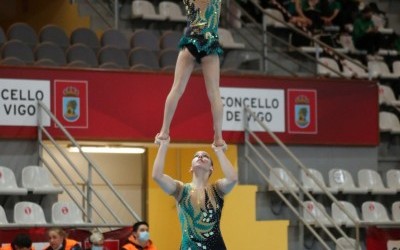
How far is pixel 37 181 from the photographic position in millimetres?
13695

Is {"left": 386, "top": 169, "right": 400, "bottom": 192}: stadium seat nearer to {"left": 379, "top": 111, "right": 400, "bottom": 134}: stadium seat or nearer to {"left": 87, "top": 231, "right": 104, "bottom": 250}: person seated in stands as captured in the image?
{"left": 379, "top": 111, "right": 400, "bottom": 134}: stadium seat

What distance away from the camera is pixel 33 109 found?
14102 millimetres

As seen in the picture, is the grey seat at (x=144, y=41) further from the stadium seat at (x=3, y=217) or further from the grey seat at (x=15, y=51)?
the stadium seat at (x=3, y=217)

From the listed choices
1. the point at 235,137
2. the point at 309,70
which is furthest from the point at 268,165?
the point at 309,70

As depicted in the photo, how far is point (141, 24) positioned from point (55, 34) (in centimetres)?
200

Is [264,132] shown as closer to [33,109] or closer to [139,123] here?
[139,123]

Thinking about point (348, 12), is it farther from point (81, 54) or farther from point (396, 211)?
point (81, 54)

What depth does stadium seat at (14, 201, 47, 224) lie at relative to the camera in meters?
13.2

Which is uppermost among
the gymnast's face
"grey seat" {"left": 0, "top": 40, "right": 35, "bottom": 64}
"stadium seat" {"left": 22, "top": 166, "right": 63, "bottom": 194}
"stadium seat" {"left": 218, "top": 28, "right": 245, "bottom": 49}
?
"stadium seat" {"left": 218, "top": 28, "right": 245, "bottom": 49}

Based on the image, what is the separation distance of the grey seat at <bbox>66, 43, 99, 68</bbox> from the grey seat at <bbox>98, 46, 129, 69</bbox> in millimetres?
165

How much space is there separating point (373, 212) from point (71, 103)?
4.45 metres

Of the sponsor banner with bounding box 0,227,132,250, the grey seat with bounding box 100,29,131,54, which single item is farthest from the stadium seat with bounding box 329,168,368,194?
the sponsor banner with bounding box 0,227,132,250

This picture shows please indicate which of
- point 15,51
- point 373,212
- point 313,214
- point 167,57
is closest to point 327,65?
point 373,212

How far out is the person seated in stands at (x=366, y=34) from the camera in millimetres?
18453
